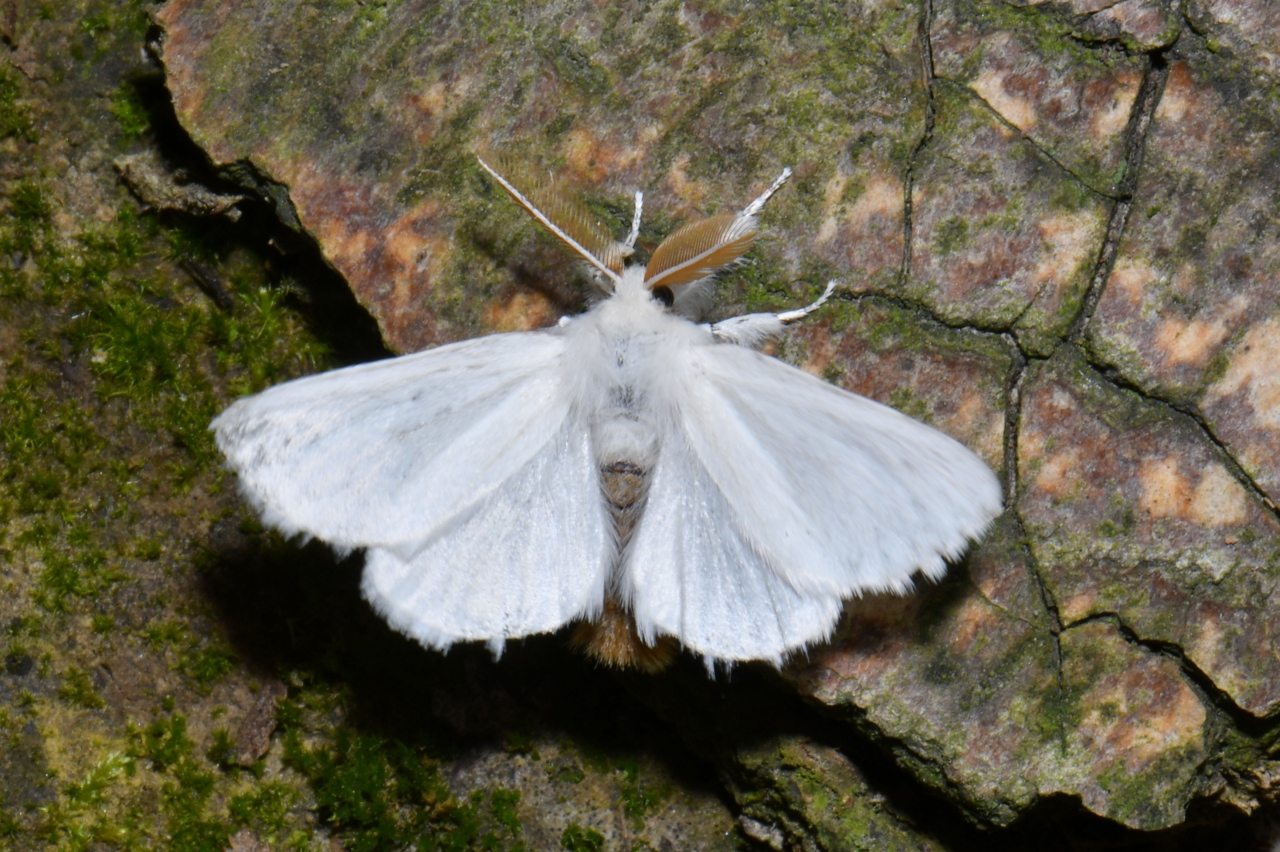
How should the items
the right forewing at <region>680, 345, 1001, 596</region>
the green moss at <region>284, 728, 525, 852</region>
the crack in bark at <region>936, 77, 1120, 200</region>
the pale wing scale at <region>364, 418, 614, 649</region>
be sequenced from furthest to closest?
the green moss at <region>284, 728, 525, 852</region>
the crack in bark at <region>936, 77, 1120, 200</region>
the pale wing scale at <region>364, 418, 614, 649</region>
the right forewing at <region>680, 345, 1001, 596</region>

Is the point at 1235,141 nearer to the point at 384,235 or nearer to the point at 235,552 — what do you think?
the point at 384,235

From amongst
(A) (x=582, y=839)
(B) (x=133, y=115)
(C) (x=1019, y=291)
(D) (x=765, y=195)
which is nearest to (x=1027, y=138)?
(C) (x=1019, y=291)

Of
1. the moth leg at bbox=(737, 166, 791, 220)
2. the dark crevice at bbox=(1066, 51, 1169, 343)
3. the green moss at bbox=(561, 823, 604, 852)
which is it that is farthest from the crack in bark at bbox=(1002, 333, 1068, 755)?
the green moss at bbox=(561, 823, 604, 852)

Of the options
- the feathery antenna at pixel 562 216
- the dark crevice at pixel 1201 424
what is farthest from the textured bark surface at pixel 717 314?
the feathery antenna at pixel 562 216

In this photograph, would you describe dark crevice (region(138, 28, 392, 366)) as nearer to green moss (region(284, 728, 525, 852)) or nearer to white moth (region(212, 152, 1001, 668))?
white moth (region(212, 152, 1001, 668))

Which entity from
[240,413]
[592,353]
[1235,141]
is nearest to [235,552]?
[240,413]

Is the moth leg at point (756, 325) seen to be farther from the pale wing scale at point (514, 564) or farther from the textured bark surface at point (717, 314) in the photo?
the pale wing scale at point (514, 564)
